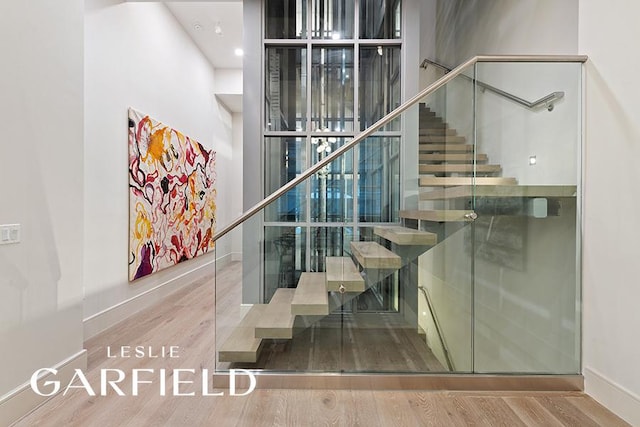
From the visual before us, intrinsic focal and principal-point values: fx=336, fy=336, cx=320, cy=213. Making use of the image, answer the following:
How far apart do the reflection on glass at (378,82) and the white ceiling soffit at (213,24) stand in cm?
189

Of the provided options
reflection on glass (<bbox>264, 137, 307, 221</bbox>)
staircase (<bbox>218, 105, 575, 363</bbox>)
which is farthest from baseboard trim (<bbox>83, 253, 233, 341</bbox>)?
reflection on glass (<bbox>264, 137, 307, 221</bbox>)

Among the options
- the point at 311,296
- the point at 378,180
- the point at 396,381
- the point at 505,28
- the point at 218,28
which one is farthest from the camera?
the point at 218,28

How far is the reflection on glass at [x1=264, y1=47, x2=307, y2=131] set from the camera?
11.1ft

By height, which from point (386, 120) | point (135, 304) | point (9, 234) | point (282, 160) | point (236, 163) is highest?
point (236, 163)

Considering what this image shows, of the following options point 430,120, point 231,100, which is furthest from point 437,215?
point 231,100

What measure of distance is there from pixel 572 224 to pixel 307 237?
172cm

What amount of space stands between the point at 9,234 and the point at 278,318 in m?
1.55

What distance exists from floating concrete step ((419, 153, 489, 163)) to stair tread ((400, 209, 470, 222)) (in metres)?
0.35

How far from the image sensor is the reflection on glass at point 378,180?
8.09 feet

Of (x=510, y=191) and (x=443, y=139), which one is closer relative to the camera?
(x=510, y=191)

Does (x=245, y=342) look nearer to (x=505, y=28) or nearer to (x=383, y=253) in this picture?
(x=383, y=253)

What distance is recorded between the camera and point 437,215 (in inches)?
91.2

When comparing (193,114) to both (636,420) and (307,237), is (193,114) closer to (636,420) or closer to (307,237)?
(307,237)

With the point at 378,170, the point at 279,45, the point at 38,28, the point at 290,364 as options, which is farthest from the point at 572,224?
the point at 38,28
